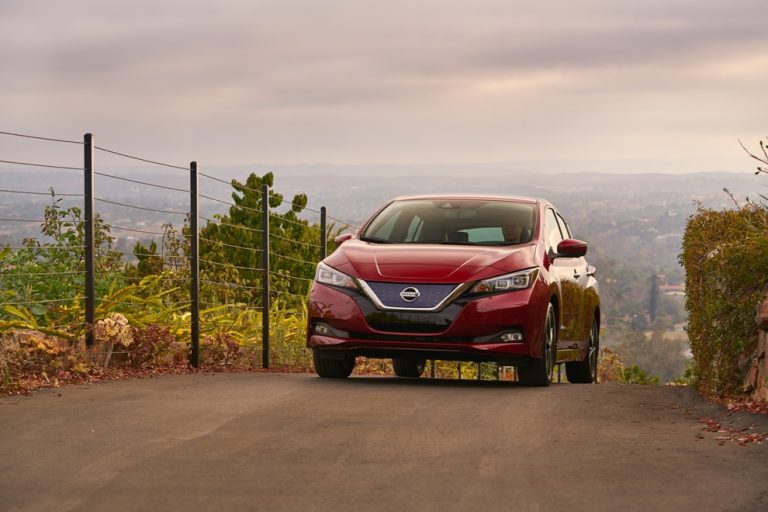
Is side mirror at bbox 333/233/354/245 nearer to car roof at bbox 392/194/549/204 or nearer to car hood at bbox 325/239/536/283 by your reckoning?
car hood at bbox 325/239/536/283

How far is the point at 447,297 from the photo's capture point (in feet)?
37.2

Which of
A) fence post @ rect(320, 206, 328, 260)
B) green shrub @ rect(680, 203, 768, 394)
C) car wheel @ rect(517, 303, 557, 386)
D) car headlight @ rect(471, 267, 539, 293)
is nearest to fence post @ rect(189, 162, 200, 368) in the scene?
car headlight @ rect(471, 267, 539, 293)

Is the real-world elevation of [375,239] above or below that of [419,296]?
above

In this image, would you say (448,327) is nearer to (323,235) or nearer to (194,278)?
(194,278)

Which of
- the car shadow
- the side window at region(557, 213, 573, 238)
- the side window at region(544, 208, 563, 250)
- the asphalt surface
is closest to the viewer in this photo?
the asphalt surface

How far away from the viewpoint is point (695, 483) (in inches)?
259

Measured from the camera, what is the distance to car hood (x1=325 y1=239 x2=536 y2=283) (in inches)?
448

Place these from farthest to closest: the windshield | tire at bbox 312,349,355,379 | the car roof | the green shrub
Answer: the car roof, the windshield, tire at bbox 312,349,355,379, the green shrub

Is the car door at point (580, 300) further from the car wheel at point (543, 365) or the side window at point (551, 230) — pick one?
the car wheel at point (543, 365)

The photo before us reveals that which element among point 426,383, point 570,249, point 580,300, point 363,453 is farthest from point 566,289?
point 363,453

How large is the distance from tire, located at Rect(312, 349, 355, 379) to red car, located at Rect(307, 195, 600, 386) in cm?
1

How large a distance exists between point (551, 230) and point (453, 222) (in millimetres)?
1073

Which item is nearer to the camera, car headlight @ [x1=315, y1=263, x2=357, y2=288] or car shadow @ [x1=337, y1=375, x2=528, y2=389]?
car headlight @ [x1=315, y1=263, x2=357, y2=288]

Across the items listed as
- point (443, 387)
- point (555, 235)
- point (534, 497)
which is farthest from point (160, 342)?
point (534, 497)
